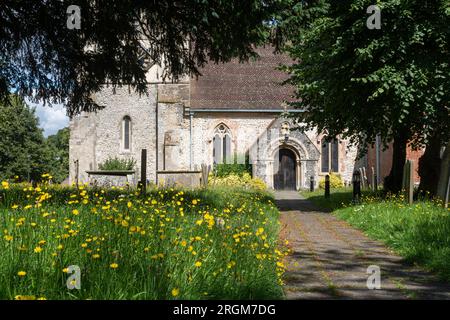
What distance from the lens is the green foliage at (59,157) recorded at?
49875mm

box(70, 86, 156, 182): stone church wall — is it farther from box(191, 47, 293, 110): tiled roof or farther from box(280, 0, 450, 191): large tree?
box(280, 0, 450, 191): large tree

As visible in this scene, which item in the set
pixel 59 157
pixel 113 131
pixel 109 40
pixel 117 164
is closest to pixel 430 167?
pixel 109 40

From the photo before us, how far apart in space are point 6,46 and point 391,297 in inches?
410

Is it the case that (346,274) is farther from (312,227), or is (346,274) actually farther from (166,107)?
(166,107)

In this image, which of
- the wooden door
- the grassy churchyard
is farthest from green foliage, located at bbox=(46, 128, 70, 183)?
the grassy churchyard

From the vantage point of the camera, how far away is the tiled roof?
34.2 meters

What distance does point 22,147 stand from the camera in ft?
153

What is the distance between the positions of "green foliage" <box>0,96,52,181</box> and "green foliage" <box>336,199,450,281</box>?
126ft

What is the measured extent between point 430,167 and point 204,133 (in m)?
20.3

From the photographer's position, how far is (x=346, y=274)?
600cm

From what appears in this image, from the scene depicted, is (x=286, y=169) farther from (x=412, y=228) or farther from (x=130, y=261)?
(x=130, y=261)

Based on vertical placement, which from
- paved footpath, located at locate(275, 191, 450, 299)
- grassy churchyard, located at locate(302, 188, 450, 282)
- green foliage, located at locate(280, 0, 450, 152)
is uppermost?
green foliage, located at locate(280, 0, 450, 152)
